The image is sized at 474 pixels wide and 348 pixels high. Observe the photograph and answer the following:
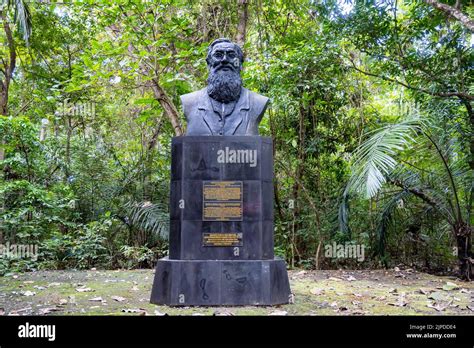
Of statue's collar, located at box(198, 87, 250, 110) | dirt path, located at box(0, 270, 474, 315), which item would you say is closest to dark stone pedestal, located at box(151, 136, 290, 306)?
dirt path, located at box(0, 270, 474, 315)

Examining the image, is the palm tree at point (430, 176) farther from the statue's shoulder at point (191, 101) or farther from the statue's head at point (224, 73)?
the statue's shoulder at point (191, 101)

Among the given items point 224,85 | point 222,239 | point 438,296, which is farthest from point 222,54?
point 438,296

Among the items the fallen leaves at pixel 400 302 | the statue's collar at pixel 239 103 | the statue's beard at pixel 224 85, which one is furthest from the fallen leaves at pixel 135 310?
the fallen leaves at pixel 400 302

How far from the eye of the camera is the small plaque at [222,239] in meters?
5.86

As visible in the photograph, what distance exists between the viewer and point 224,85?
638 centimetres

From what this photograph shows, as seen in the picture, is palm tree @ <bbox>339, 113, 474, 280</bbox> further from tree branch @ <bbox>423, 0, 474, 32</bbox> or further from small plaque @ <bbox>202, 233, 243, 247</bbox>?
small plaque @ <bbox>202, 233, 243, 247</bbox>

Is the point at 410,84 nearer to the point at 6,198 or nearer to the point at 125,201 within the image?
the point at 125,201

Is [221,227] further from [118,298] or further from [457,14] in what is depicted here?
[457,14]

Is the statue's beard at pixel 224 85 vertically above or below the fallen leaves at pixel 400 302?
above

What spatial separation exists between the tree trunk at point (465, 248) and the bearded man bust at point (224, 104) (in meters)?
4.30

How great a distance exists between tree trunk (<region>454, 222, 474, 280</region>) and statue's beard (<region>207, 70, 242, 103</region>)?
4.64 metres

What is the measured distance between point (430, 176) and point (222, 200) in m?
4.96
